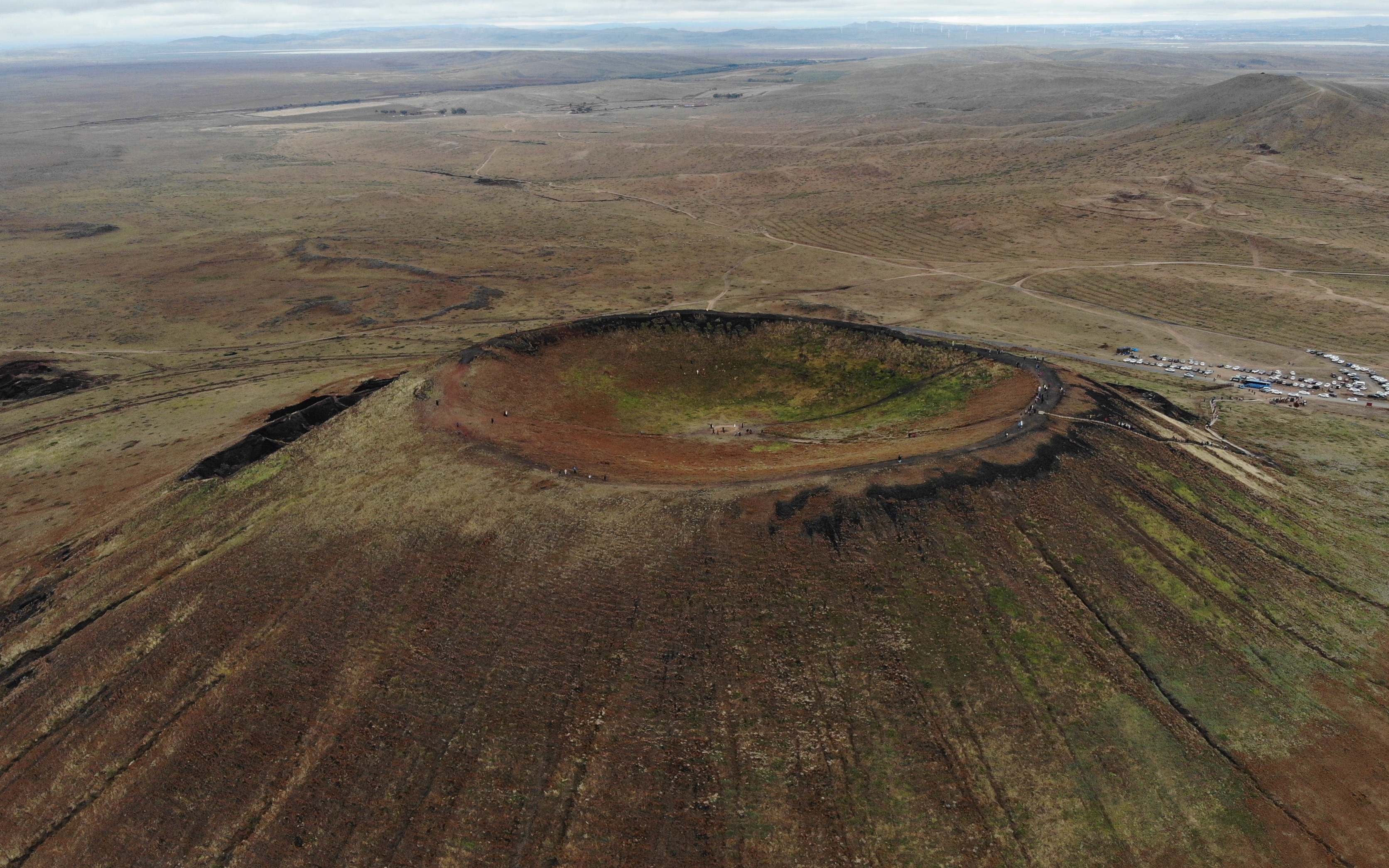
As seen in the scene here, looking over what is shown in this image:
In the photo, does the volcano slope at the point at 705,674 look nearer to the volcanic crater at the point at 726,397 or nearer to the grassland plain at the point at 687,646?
the grassland plain at the point at 687,646

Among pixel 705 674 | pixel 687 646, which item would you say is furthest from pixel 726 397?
pixel 705 674

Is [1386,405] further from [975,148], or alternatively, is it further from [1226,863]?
[975,148]

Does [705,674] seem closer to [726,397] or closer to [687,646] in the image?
[687,646]

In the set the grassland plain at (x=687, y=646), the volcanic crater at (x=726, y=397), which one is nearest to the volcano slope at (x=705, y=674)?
the grassland plain at (x=687, y=646)

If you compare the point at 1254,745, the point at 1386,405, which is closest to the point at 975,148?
the point at 1386,405

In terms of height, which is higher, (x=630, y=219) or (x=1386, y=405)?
(x=630, y=219)

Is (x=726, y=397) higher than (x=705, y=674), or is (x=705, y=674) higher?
(x=726, y=397)

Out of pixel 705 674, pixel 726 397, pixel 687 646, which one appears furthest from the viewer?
pixel 726 397
